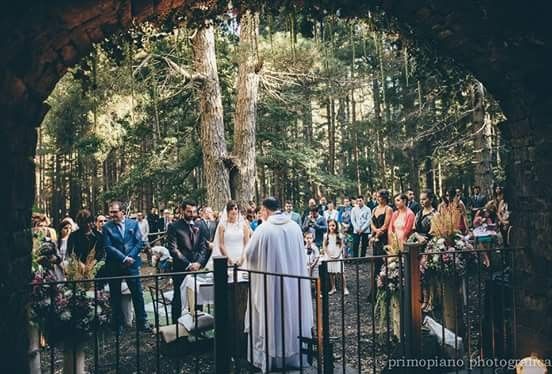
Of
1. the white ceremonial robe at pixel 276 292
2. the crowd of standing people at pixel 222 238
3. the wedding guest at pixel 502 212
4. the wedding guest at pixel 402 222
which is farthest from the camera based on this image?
the wedding guest at pixel 402 222

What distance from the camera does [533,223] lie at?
5.30m

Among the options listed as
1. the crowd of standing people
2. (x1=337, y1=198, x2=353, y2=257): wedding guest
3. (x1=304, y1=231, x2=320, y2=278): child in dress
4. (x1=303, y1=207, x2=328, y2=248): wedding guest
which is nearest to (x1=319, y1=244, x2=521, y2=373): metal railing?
the crowd of standing people

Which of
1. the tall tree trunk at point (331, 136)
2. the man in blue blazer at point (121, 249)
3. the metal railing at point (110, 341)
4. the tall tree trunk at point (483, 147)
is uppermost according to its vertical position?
the tall tree trunk at point (331, 136)

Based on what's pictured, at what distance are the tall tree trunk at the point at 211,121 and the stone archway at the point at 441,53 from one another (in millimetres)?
7151

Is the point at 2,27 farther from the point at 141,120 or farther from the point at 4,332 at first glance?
the point at 141,120

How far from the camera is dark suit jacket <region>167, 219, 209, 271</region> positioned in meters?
7.72

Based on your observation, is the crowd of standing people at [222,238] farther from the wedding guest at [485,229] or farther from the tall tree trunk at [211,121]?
the tall tree trunk at [211,121]

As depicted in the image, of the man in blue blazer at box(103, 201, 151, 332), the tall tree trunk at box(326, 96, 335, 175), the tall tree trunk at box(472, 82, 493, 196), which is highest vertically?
the tall tree trunk at box(326, 96, 335, 175)

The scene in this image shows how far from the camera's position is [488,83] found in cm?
548

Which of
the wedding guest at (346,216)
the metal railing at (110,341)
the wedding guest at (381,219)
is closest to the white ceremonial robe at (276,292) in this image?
the metal railing at (110,341)

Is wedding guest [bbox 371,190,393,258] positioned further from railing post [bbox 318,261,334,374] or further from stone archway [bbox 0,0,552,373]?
railing post [bbox 318,261,334,374]

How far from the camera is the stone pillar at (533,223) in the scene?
5129mm

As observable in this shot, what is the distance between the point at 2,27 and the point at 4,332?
2.48 metres

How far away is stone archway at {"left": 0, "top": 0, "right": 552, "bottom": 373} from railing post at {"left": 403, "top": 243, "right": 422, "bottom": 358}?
1322 millimetres
